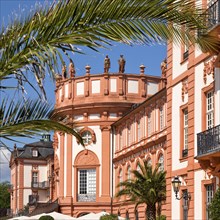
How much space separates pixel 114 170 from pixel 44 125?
45017 millimetres

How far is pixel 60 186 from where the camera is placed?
5516cm

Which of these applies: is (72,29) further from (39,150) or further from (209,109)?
(39,150)

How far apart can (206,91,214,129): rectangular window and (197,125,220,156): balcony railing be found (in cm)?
103

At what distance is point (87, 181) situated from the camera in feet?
176

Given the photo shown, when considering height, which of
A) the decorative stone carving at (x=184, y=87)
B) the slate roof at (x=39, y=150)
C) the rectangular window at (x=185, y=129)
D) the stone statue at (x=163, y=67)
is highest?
the stone statue at (x=163, y=67)

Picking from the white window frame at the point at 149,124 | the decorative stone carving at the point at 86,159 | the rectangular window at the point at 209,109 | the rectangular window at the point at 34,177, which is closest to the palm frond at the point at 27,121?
the rectangular window at the point at 209,109

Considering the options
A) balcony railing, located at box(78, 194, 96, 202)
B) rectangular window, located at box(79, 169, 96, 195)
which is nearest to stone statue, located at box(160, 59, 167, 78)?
rectangular window, located at box(79, 169, 96, 195)

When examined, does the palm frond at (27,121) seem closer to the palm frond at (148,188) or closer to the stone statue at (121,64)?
the palm frond at (148,188)

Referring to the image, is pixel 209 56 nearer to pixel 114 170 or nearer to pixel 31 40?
pixel 31 40

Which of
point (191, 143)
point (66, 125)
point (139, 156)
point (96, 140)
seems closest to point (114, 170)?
point (96, 140)

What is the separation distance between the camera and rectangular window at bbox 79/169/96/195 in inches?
2098

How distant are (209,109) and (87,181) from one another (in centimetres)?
3305

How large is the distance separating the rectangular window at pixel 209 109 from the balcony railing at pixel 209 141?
103cm

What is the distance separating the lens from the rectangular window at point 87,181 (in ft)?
175
